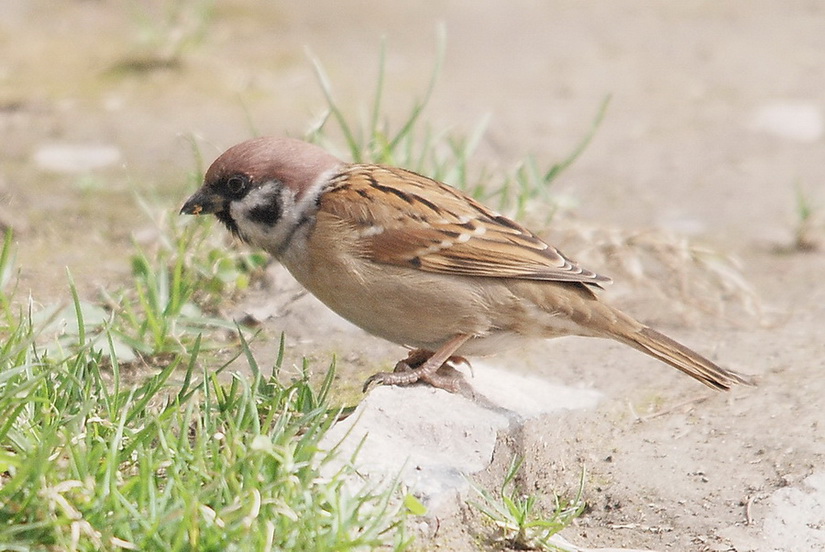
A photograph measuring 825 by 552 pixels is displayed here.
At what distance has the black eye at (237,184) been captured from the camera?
4117 millimetres

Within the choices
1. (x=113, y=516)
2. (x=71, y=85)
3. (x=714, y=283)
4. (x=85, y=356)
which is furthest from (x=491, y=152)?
(x=113, y=516)

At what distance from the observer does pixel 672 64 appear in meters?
8.47

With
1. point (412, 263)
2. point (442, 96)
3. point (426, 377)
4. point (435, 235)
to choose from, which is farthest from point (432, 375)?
point (442, 96)

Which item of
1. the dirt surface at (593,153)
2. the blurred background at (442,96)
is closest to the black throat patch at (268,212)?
the dirt surface at (593,153)

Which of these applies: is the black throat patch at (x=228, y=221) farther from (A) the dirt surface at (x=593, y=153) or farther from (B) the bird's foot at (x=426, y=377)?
(B) the bird's foot at (x=426, y=377)

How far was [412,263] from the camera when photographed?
13.2ft

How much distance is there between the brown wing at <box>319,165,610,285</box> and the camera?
402 cm

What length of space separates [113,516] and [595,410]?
1.93 meters

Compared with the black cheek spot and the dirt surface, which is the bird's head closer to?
the black cheek spot

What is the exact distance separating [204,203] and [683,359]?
69.6 inches

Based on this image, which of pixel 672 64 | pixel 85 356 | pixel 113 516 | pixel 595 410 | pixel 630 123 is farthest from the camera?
pixel 672 64

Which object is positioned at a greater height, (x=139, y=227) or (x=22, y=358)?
(x=22, y=358)

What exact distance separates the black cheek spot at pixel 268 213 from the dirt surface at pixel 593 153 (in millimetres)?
581

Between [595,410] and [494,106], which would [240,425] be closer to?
[595,410]
